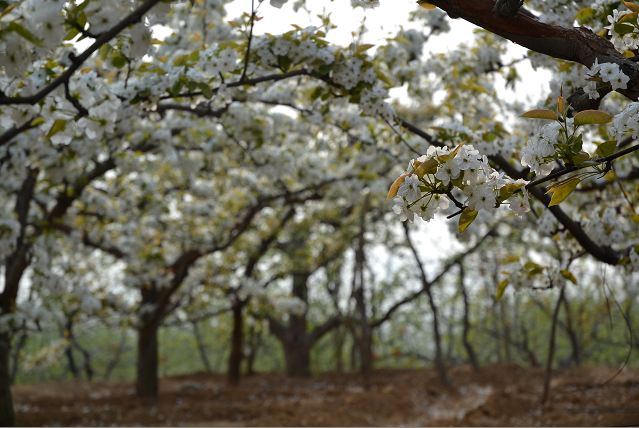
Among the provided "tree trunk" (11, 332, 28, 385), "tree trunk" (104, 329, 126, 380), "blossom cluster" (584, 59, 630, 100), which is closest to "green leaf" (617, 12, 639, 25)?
"blossom cluster" (584, 59, 630, 100)

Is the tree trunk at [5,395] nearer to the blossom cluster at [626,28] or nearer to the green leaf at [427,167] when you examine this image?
the green leaf at [427,167]

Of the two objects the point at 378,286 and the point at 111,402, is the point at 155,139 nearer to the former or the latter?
the point at 111,402

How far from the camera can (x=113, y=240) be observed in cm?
607

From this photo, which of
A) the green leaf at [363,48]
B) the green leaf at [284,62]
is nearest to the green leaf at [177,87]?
the green leaf at [284,62]

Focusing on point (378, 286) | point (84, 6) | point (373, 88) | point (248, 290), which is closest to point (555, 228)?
point (373, 88)

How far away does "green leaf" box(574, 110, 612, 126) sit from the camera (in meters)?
1.28

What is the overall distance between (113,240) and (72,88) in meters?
4.32

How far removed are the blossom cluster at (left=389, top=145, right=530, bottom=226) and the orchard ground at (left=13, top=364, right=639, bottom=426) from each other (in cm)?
256

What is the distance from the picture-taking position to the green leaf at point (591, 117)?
128 centimetres

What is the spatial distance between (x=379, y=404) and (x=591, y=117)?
4310 mm

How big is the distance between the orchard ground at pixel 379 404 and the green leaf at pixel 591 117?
8.32 feet

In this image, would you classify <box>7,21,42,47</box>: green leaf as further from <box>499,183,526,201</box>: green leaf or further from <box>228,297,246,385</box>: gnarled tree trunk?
<box>228,297,246,385</box>: gnarled tree trunk

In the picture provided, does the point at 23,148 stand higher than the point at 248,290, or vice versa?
the point at 23,148

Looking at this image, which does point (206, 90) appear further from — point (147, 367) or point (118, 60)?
point (147, 367)
